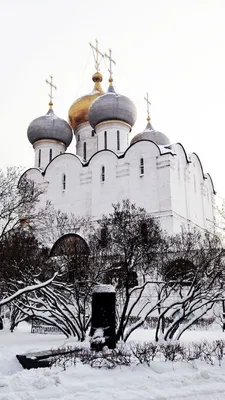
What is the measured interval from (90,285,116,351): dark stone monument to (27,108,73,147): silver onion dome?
74.2ft

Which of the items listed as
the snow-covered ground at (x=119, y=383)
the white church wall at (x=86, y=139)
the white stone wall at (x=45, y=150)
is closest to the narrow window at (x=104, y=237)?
the snow-covered ground at (x=119, y=383)

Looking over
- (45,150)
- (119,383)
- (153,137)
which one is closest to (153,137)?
(153,137)

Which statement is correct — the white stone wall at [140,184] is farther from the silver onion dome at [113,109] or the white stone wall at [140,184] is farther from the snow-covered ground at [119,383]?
the snow-covered ground at [119,383]

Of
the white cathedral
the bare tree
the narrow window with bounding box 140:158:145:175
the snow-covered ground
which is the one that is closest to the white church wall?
the white cathedral

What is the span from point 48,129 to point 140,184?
9.41 meters

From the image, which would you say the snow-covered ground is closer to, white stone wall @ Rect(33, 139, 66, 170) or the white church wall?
white stone wall @ Rect(33, 139, 66, 170)

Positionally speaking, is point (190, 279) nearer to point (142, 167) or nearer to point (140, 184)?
point (140, 184)

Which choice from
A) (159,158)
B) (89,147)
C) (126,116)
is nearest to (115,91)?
(126,116)

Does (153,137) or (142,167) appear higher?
(153,137)

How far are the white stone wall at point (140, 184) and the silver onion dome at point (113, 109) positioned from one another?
9.12 feet

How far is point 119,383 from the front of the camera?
19.2 ft

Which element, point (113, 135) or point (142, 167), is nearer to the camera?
point (142, 167)

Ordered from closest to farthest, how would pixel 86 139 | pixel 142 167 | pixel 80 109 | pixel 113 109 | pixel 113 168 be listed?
pixel 142 167, pixel 113 168, pixel 113 109, pixel 86 139, pixel 80 109

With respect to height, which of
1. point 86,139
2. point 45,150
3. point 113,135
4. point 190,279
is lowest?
point 190,279
